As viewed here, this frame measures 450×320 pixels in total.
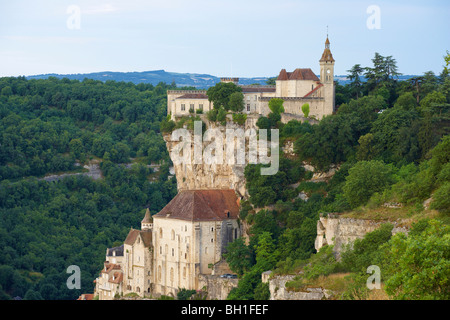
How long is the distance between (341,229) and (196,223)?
1628 cm

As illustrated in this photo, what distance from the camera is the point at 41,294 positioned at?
108188mm

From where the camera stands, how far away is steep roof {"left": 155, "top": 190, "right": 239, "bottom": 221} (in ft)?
248

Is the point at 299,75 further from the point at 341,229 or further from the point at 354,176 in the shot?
the point at 341,229

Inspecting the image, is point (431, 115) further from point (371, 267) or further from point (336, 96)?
point (371, 267)

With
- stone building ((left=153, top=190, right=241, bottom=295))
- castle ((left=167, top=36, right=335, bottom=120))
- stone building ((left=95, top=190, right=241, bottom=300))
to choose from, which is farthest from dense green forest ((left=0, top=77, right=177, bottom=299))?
stone building ((left=153, top=190, right=241, bottom=295))

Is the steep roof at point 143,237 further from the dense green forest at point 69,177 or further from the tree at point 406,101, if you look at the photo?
the dense green forest at point 69,177

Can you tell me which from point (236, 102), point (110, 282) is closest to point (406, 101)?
point (236, 102)

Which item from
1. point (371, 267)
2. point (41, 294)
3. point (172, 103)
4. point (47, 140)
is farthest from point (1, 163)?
point (371, 267)

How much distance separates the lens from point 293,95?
85562 mm

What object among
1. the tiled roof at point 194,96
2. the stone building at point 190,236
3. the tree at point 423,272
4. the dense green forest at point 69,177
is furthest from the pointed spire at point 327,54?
the tree at point 423,272

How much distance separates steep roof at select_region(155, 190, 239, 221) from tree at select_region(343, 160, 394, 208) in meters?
12.8

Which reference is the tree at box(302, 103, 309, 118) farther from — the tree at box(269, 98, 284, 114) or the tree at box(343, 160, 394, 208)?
the tree at box(343, 160, 394, 208)

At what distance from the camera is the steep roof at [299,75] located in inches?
3388

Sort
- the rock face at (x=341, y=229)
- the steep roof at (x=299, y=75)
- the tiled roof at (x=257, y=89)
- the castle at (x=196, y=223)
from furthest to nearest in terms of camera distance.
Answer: the tiled roof at (x=257, y=89), the steep roof at (x=299, y=75), the castle at (x=196, y=223), the rock face at (x=341, y=229)
